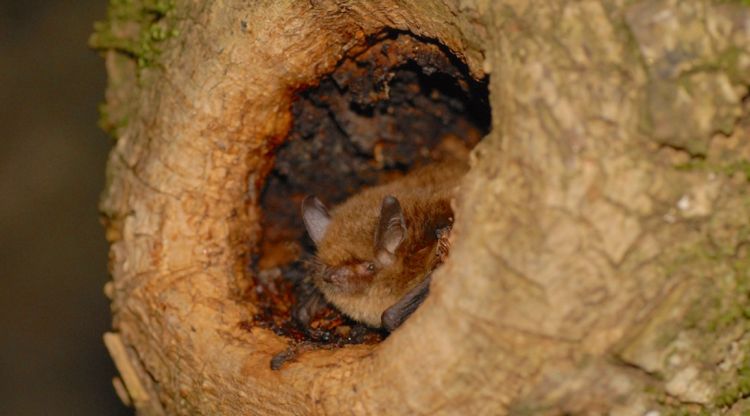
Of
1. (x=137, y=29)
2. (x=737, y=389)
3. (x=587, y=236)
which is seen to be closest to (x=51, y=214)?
(x=137, y=29)

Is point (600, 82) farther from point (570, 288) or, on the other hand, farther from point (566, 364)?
point (566, 364)

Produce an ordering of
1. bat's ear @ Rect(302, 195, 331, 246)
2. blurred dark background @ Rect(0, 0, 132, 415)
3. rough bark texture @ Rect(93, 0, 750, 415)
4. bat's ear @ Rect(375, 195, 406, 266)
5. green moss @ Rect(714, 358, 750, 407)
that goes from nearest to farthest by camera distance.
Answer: rough bark texture @ Rect(93, 0, 750, 415) → green moss @ Rect(714, 358, 750, 407) → bat's ear @ Rect(375, 195, 406, 266) → bat's ear @ Rect(302, 195, 331, 246) → blurred dark background @ Rect(0, 0, 132, 415)

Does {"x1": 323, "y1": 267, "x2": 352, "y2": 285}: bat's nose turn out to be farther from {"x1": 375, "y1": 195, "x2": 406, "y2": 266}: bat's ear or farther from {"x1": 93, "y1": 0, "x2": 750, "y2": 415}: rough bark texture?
{"x1": 93, "y1": 0, "x2": 750, "y2": 415}: rough bark texture

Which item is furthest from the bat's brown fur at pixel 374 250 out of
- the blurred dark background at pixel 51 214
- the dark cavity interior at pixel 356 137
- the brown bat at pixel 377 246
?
the blurred dark background at pixel 51 214

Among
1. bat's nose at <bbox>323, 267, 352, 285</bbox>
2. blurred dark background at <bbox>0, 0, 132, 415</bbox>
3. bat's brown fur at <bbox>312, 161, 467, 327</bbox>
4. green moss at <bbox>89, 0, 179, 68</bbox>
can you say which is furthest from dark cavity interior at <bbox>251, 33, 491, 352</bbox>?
blurred dark background at <bbox>0, 0, 132, 415</bbox>

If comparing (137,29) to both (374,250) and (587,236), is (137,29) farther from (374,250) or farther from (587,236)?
(587,236)
